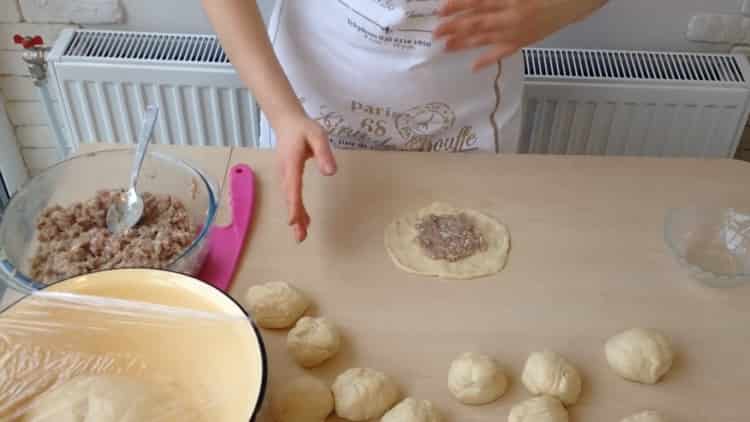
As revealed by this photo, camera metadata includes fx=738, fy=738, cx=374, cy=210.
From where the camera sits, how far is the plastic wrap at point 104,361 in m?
0.65

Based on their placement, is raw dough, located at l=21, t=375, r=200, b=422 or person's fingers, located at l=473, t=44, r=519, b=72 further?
person's fingers, located at l=473, t=44, r=519, b=72

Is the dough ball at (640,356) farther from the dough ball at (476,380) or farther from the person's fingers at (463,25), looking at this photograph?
the person's fingers at (463,25)

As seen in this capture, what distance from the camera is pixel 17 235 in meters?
0.84

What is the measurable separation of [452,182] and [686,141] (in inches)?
31.7

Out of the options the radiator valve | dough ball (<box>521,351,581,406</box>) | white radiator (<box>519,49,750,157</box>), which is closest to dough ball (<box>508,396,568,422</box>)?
dough ball (<box>521,351,581,406</box>)

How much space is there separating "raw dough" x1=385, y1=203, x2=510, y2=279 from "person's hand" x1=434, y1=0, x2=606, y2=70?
0.66 ft

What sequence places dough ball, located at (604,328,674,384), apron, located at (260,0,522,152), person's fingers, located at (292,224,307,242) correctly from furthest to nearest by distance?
apron, located at (260,0,522,152)
person's fingers, located at (292,224,307,242)
dough ball, located at (604,328,674,384)

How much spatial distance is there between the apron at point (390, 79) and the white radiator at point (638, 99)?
1.37 feet

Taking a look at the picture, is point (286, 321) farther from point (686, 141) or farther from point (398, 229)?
point (686, 141)

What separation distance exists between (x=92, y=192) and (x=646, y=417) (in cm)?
70

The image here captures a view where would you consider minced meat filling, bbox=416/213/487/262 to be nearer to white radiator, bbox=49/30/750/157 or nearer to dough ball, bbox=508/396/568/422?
dough ball, bbox=508/396/568/422

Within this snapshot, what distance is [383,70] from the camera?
102cm

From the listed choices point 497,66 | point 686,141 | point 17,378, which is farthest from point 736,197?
point 17,378

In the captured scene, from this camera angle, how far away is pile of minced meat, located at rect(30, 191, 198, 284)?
2.68 feet
